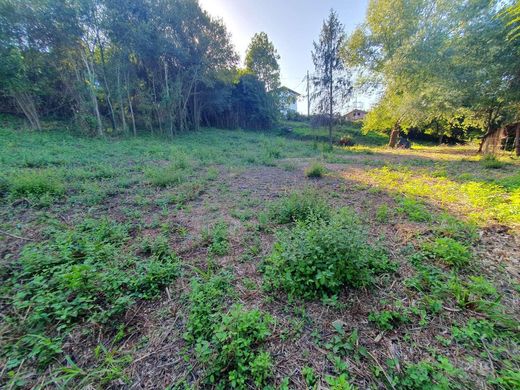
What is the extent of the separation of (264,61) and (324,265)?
1259 inches

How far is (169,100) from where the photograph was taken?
15.4 metres

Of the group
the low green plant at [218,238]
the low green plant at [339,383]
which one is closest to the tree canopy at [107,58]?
the low green plant at [218,238]

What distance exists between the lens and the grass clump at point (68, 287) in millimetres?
1522

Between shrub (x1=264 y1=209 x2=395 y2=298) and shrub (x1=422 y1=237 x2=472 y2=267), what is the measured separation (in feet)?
1.74

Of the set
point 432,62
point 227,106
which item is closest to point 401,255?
point 432,62

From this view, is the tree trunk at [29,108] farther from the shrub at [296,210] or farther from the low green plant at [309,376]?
the low green plant at [309,376]

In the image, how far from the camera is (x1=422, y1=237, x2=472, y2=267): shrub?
2.00 m

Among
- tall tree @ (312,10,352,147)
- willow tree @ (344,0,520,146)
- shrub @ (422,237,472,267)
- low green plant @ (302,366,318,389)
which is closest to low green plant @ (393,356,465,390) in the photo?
low green plant @ (302,366,318,389)

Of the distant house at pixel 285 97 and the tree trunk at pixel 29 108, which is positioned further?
the distant house at pixel 285 97

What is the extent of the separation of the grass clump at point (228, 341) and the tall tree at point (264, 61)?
30.6 m

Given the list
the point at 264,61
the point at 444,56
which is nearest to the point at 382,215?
the point at 444,56

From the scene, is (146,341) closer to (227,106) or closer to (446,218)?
(446,218)

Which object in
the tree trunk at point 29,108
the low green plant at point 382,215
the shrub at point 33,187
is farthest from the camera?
the tree trunk at point 29,108

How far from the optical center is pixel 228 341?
1.41m
